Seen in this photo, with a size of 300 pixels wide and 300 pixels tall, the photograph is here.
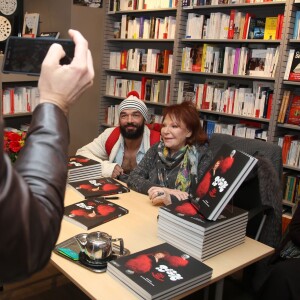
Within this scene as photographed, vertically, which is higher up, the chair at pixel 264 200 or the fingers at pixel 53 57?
the fingers at pixel 53 57

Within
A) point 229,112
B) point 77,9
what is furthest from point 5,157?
point 77,9

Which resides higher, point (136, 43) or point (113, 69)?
point (136, 43)

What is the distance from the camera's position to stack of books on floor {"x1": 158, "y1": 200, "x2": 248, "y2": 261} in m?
1.43

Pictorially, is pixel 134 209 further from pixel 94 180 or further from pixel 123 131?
pixel 123 131

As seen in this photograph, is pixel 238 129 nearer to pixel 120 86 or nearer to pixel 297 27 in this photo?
pixel 297 27

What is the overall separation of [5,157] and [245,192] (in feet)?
5.90

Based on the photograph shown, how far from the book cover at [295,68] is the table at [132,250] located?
192 centimetres

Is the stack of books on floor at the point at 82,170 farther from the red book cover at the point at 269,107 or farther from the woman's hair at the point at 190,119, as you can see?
the red book cover at the point at 269,107

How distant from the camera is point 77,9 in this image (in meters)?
4.46

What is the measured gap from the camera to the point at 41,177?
560mm

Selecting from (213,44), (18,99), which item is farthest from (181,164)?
(18,99)

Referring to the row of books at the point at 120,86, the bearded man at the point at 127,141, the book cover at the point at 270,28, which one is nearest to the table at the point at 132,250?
the bearded man at the point at 127,141

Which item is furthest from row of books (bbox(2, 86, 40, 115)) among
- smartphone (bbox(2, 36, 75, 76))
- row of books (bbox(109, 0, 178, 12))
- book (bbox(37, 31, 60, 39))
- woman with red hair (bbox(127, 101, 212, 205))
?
smartphone (bbox(2, 36, 75, 76))

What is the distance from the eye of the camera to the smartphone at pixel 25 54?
1048mm
